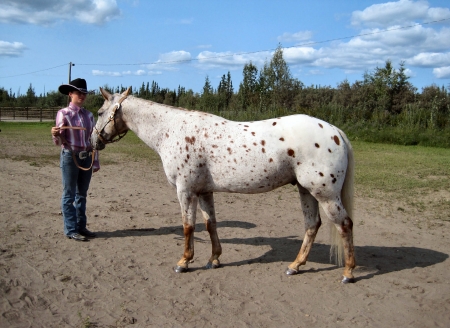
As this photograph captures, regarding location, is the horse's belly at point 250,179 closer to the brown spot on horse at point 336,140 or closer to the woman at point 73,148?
the brown spot on horse at point 336,140

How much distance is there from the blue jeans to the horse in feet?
3.54

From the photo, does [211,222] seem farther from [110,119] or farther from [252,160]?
[110,119]

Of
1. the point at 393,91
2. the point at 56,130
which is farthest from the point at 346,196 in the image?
the point at 393,91

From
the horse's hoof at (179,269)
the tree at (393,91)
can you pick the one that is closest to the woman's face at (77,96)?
the horse's hoof at (179,269)

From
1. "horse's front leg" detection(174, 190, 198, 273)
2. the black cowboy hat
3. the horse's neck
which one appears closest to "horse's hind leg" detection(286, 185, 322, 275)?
"horse's front leg" detection(174, 190, 198, 273)

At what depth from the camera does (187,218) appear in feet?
15.2

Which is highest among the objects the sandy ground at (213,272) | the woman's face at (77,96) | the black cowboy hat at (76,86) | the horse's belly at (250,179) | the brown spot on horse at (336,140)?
the black cowboy hat at (76,86)

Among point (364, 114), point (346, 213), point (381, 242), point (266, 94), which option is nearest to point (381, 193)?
point (381, 242)

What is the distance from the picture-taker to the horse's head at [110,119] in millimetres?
4934

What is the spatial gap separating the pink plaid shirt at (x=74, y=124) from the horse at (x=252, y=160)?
83 cm

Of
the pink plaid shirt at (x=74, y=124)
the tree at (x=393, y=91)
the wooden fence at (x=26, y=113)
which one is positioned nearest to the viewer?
the pink plaid shirt at (x=74, y=124)

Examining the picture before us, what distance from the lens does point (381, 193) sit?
28.9 feet

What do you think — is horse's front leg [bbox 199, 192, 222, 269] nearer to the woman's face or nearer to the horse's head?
the horse's head

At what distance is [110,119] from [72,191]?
1.34 metres
